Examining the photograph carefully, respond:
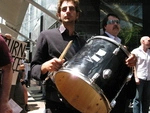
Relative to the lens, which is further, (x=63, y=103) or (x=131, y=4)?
(x=131, y=4)

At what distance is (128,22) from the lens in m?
8.83

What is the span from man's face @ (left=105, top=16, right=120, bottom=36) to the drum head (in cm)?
108

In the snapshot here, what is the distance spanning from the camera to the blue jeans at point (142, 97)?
6707 millimetres

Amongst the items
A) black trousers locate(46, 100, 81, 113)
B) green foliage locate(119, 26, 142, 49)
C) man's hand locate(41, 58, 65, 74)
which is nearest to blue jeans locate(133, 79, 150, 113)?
green foliage locate(119, 26, 142, 49)

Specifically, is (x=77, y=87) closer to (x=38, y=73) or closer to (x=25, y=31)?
(x=38, y=73)

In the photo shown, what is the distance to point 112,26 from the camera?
338 centimetres

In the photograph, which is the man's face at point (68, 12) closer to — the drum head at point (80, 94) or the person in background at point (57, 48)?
the person in background at point (57, 48)

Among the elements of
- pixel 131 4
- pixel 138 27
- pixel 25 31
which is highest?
pixel 131 4

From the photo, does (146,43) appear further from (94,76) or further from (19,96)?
(94,76)

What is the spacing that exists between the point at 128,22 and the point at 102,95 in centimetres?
674

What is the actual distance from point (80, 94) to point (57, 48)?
0.41m

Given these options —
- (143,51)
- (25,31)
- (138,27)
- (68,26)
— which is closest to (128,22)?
(138,27)

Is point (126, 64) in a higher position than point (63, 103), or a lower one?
higher

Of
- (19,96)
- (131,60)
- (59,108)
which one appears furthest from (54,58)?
(19,96)
